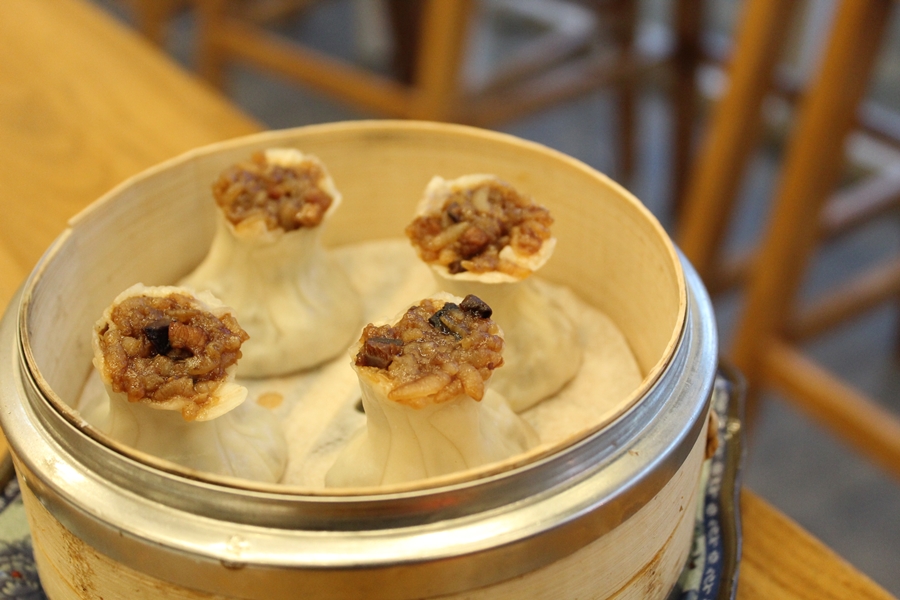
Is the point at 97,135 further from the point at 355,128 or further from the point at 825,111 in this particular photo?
the point at 825,111

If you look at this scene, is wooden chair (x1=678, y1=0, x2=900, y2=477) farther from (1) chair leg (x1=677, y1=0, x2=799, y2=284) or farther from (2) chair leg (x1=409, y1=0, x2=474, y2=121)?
(2) chair leg (x1=409, y1=0, x2=474, y2=121)

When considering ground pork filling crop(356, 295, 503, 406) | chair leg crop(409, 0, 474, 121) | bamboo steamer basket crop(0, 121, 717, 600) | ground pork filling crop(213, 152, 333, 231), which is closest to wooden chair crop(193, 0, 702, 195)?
chair leg crop(409, 0, 474, 121)

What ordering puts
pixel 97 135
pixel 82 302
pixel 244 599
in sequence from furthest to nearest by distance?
pixel 97 135 → pixel 82 302 → pixel 244 599

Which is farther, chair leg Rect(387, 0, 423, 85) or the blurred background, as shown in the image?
chair leg Rect(387, 0, 423, 85)

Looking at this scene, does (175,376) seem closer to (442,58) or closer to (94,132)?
(94,132)

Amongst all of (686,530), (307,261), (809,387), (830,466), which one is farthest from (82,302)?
(830,466)

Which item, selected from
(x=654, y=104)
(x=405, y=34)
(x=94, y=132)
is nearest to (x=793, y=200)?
(x=94, y=132)
